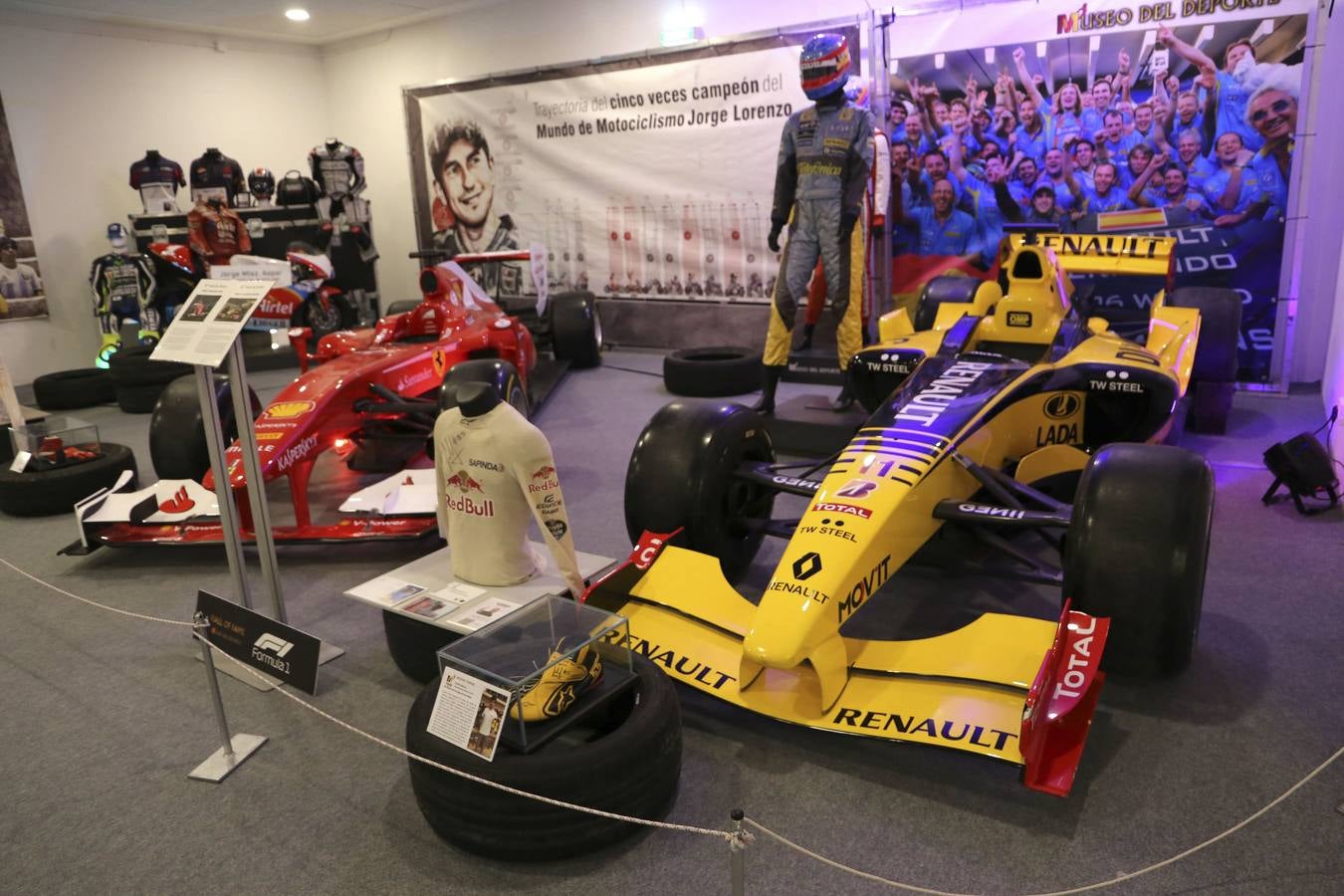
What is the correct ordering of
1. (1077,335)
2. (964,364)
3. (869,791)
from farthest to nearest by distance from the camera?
1. (1077,335)
2. (964,364)
3. (869,791)

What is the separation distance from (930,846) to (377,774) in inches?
55.0

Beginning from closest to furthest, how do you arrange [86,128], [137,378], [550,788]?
[550,788] < [137,378] < [86,128]

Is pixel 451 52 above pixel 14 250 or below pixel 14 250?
above

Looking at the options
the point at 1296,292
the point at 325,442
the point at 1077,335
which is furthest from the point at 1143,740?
the point at 1296,292

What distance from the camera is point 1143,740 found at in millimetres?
2543

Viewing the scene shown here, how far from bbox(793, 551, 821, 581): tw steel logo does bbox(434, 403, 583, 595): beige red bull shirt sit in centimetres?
67

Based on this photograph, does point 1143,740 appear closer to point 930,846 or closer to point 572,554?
point 930,846

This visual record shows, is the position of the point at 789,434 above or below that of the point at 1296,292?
below

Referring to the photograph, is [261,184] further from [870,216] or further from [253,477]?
[253,477]

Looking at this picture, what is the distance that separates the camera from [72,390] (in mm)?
7422

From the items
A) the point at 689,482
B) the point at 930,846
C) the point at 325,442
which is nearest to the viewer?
the point at 930,846

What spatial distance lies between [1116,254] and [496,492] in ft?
12.8

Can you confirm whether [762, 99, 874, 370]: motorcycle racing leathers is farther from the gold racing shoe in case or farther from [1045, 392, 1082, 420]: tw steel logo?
the gold racing shoe in case

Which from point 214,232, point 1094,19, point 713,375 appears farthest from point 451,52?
point 1094,19
